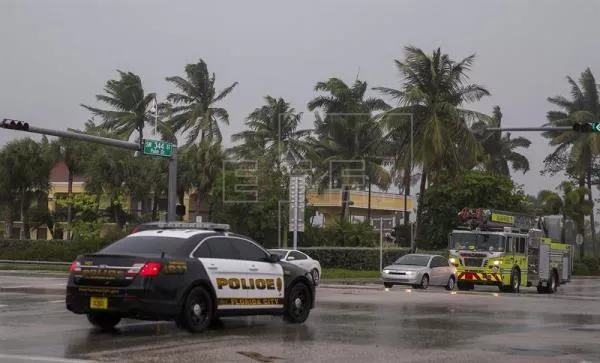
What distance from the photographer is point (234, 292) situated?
13852 millimetres

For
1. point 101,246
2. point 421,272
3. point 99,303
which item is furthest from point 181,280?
point 101,246

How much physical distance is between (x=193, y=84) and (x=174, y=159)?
28.5m

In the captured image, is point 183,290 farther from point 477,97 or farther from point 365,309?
point 477,97

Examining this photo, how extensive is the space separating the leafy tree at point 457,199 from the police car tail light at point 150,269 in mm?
38847

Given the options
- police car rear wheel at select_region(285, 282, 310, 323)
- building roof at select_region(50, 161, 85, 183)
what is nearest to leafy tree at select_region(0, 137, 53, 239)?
building roof at select_region(50, 161, 85, 183)

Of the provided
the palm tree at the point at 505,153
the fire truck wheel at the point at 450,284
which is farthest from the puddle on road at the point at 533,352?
the palm tree at the point at 505,153

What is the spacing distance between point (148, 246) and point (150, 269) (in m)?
0.92

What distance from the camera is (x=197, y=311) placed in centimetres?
1319

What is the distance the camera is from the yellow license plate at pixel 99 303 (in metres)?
12.6

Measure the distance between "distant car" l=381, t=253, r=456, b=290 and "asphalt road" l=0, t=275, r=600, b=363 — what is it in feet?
38.9

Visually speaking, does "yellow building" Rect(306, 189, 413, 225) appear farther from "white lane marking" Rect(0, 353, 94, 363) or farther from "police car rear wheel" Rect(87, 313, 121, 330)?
"white lane marking" Rect(0, 353, 94, 363)

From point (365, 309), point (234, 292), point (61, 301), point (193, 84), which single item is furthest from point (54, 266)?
point (234, 292)

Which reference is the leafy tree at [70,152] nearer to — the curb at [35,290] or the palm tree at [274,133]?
the palm tree at [274,133]

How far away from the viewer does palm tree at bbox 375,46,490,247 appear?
46594mm
